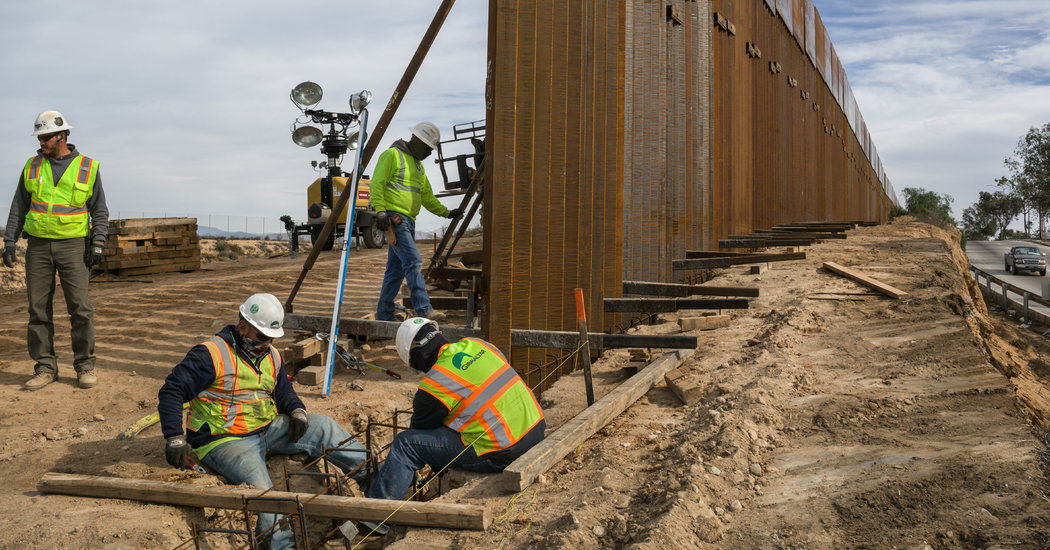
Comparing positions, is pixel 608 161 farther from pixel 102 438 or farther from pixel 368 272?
pixel 368 272

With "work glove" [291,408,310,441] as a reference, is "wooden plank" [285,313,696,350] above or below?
above

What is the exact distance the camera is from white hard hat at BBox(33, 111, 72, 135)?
20.2ft

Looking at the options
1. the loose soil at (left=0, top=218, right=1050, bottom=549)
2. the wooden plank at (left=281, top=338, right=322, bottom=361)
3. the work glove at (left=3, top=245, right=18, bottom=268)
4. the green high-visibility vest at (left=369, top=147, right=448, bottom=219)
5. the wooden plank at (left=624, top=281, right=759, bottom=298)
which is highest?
the green high-visibility vest at (left=369, top=147, right=448, bottom=219)

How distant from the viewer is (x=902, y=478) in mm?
3637

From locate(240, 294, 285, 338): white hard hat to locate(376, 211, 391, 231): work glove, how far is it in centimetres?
250

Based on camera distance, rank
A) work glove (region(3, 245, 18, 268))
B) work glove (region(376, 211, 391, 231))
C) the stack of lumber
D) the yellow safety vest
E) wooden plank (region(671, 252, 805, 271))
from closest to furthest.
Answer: the yellow safety vest < work glove (region(3, 245, 18, 268)) < work glove (region(376, 211, 391, 231)) < wooden plank (region(671, 252, 805, 271)) < the stack of lumber

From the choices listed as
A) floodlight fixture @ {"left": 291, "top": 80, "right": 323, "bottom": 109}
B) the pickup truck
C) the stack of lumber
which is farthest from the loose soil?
the pickup truck

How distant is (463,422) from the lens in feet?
14.8

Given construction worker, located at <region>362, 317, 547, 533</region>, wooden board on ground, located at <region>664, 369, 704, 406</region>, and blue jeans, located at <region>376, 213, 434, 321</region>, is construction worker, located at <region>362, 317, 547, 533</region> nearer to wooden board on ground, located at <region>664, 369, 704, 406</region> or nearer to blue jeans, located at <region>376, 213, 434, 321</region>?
wooden board on ground, located at <region>664, 369, 704, 406</region>

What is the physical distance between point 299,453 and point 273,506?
1.15 meters

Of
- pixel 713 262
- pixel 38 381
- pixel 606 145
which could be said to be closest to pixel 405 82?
pixel 606 145

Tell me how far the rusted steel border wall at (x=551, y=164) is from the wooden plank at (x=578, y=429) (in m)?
1.29

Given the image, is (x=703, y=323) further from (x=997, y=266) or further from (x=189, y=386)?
(x=997, y=266)

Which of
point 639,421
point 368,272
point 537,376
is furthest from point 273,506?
point 368,272
